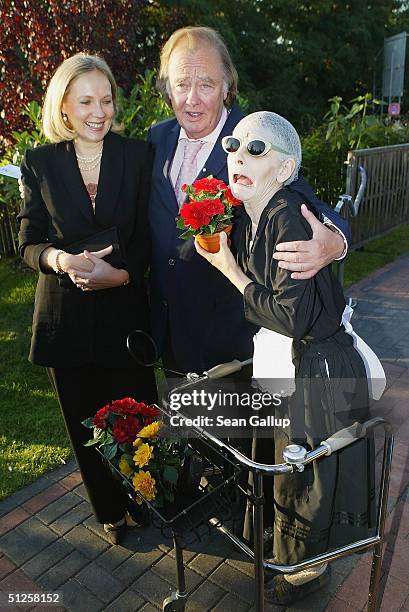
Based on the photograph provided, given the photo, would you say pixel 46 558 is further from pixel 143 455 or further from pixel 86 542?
pixel 143 455

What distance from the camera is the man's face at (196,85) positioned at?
2375 mm

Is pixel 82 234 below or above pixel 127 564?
above

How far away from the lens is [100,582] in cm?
283

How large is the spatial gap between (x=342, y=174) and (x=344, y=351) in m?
7.37

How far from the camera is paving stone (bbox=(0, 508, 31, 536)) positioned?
3.23 metres

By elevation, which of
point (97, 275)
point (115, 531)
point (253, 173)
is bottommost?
point (115, 531)

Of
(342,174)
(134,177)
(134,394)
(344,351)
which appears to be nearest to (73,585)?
(134,394)

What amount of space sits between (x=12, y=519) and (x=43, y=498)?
239mm

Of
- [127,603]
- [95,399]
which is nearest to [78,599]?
[127,603]

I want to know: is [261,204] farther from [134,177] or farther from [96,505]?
[96,505]

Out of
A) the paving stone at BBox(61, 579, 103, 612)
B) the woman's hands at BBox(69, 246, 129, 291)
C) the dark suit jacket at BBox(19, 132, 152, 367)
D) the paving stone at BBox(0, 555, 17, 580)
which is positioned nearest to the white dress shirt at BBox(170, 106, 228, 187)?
the dark suit jacket at BBox(19, 132, 152, 367)

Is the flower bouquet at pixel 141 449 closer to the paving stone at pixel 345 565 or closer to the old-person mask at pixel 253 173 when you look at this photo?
the old-person mask at pixel 253 173

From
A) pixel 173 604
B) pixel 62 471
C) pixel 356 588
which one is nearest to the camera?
pixel 173 604

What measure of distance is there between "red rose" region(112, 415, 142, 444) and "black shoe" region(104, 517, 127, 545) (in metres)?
1.17
